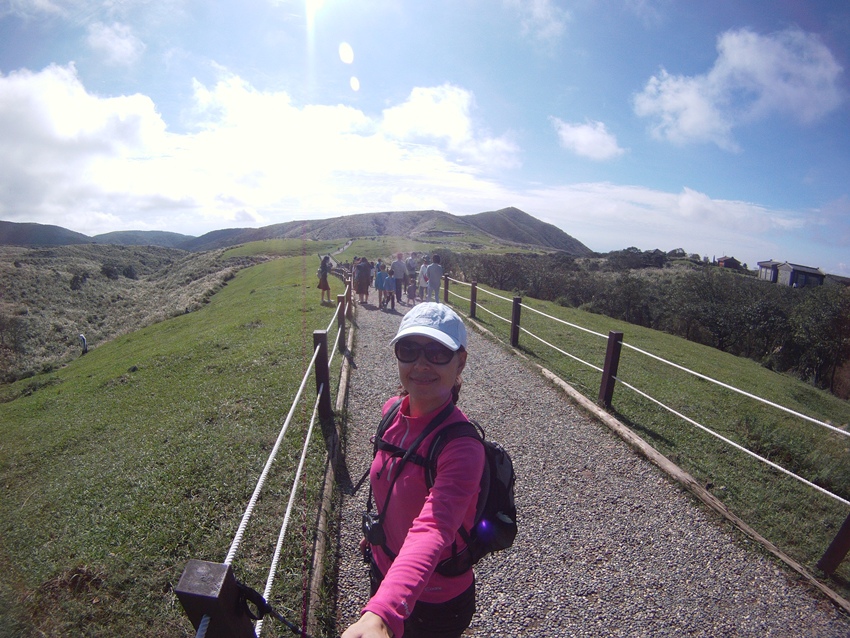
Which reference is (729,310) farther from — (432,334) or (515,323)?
(432,334)

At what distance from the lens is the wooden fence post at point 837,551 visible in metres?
3.39

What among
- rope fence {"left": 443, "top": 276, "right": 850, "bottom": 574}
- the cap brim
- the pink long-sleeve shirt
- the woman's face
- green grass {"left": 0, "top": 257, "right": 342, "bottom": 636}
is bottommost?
green grass {"left": 0, "top": 257, "right": 342, "bottom": 636}

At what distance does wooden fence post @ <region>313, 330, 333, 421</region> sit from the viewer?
18.1ft

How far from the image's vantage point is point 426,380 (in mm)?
1756

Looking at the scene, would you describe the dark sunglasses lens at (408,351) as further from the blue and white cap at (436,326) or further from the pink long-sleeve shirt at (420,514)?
the pink long-sleeve shirt at (420,514)

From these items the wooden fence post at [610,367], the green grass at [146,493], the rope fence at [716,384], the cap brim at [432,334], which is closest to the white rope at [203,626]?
the cap brim at [432,334]

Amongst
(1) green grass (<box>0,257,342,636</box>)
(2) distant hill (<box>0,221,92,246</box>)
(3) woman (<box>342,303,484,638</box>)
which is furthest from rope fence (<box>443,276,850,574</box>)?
(2) distant hill (<box>0,221,92,246</box>)

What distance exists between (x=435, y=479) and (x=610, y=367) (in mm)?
5800

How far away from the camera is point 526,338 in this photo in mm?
11430

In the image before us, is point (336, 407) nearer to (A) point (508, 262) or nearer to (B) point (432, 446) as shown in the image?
(B) point (432, 446)

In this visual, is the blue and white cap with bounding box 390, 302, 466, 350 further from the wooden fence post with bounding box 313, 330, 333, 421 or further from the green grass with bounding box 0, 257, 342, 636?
the wooden fence post with bounding box 313, 330, 333, 421

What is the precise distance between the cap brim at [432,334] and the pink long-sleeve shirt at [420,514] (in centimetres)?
26

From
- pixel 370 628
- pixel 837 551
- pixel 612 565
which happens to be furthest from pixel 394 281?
pixel 370 628

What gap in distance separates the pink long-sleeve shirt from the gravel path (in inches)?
70.3
